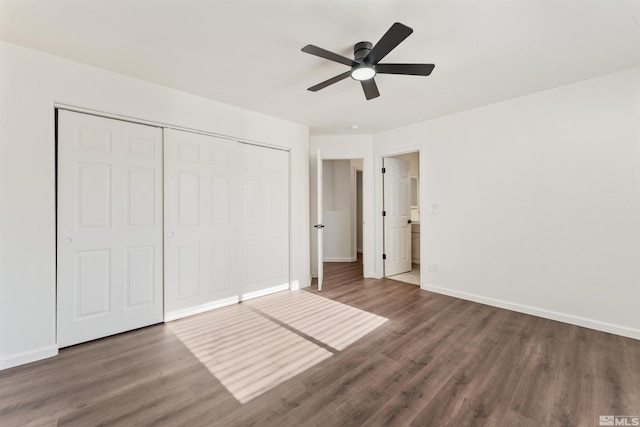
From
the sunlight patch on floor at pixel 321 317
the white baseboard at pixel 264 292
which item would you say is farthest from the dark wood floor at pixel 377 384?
the white baseboard at pixel 264 292

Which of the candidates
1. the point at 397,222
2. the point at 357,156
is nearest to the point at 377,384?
the point at 397,222

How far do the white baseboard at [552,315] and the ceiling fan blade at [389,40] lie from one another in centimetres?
321

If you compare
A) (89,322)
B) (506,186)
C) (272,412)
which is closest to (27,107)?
(89,322)

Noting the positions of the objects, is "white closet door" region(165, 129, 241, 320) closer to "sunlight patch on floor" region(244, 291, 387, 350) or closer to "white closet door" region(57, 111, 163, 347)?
"white closet door" region(57, 111, 163, 347)

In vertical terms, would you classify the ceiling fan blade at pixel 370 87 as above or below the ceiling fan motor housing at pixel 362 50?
below

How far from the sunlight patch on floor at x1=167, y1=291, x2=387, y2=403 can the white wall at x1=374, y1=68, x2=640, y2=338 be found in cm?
173

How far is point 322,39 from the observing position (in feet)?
6.68

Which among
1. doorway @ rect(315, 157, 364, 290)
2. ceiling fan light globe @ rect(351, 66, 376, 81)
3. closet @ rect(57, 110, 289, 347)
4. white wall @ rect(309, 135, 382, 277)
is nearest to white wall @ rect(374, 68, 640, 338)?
white wall @ rect(309, 135, 382, 277)

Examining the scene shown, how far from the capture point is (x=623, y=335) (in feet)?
8.30

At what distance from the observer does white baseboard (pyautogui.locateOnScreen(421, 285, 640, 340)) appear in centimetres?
254

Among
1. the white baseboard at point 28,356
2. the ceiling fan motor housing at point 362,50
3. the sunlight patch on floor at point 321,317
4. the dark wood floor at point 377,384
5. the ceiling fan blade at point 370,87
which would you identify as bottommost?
the dark wood floor at point 377,384

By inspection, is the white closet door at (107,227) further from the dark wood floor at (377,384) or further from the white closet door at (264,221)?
the white closet door at (264,221)

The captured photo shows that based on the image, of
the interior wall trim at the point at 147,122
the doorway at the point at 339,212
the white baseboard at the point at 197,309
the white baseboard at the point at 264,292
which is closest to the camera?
the interior wall trim at the point at 147,122

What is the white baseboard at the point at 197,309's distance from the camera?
2.92 meters
